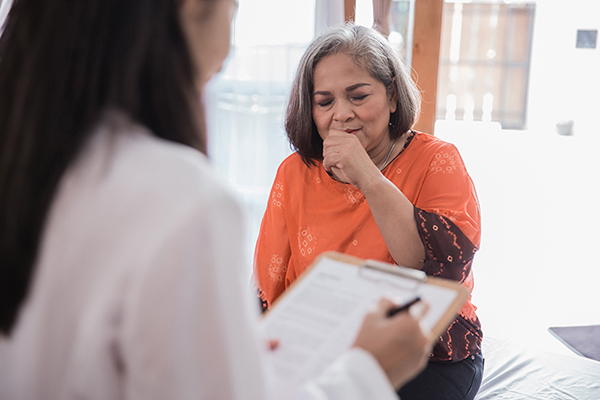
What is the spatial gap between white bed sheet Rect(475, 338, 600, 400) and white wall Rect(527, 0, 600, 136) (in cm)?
376

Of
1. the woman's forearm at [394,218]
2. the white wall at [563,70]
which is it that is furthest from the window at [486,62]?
the woman's forearm at [394,218]

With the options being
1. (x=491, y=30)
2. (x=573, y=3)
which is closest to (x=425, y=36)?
(x=573, y=3)

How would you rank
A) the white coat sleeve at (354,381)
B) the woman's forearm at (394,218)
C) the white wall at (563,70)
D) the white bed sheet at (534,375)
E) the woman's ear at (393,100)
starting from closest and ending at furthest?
the white coat sleeve at (354,381), the woman's forearm at (394,218), the woman's ear at (393,100), the white bed sheet at (534,375), the white wall at (563,70)

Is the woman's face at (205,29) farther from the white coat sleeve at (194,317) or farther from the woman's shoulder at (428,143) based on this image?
the woman's shoulder at (428,143)

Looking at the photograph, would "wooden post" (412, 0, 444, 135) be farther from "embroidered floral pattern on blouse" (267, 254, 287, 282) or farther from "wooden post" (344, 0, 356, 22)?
"embroidered floral pattern on blouse" (267, 254, 287, 282)

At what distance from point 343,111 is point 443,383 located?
72cm

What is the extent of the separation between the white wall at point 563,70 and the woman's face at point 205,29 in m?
5.16

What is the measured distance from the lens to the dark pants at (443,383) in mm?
1140

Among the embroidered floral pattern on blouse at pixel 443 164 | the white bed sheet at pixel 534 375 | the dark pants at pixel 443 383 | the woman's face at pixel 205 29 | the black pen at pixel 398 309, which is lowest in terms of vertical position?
the white bed sheet at pixel 534 375

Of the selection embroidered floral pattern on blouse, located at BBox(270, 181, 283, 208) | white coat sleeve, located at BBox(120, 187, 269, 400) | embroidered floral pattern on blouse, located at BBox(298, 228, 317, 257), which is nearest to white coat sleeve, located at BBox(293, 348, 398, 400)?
white coat sleeve, located at BBox(120, 187, 269, 400)

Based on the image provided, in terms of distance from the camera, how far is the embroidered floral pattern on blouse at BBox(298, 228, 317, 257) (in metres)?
1.33

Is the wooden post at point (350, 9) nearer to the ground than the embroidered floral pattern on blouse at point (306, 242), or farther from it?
farther from it

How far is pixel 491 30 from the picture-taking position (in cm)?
671

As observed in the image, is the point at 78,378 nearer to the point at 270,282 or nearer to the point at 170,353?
the point at 170,353
